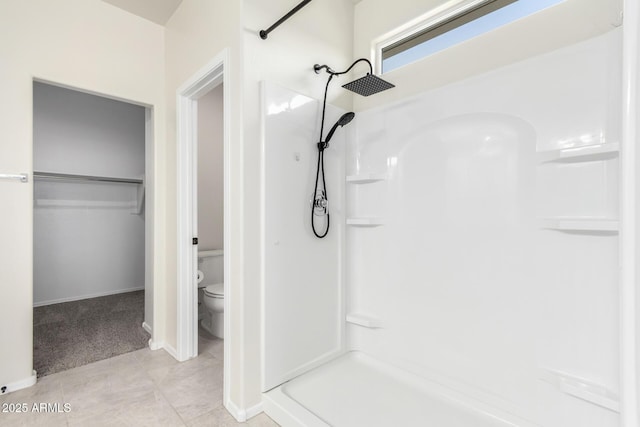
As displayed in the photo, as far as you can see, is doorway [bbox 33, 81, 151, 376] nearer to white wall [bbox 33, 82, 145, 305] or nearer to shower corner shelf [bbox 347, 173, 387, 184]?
white wall [bbox 33, 82, 145, 305]

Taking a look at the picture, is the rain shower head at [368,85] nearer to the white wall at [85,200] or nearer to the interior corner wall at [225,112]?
the interior corner wall at [225,112]

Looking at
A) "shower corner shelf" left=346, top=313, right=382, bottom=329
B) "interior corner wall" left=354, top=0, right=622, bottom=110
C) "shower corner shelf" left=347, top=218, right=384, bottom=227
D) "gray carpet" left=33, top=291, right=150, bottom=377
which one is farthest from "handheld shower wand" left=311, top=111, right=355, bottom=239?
"gray carpet" left=33, top=291, right=150, bottom=377

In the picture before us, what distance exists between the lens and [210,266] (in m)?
3.44

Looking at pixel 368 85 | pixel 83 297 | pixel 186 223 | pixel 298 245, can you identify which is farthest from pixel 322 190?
pixel 83 297

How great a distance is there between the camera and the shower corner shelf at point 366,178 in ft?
7.20

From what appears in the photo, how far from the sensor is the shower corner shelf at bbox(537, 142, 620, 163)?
1.31 meters

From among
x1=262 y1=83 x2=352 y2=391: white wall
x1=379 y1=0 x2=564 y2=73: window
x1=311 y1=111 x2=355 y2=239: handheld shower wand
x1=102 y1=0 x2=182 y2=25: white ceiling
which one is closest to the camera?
x1=379 y1=0 x2=564 y2=73: window

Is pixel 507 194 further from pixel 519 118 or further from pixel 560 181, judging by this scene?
pixel 519 118

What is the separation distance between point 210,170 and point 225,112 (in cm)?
Result: 200

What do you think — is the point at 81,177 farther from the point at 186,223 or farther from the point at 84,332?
the point at 186,223

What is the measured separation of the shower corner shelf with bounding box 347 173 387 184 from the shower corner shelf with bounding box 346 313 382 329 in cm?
100

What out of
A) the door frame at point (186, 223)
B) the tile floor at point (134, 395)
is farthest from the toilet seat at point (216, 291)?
the tile floor at point (134, 395)

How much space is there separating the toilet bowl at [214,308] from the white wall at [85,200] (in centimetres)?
195

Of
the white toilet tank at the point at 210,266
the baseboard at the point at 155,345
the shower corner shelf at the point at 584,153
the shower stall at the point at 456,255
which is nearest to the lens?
the shower corner shelf at the point at 584,153
